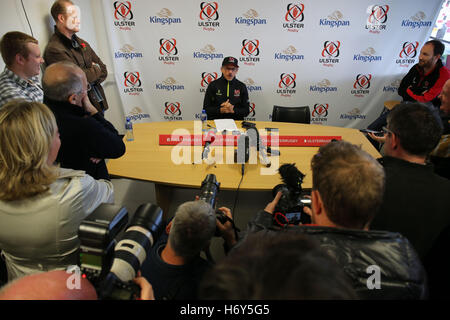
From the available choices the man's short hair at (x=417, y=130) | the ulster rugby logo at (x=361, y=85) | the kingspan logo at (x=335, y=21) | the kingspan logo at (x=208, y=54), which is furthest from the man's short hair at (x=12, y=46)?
the ulster rugby logo at (x=361, y=85)

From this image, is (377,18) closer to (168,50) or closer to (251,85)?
(251,85)

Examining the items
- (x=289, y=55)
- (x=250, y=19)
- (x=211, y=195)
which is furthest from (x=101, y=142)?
(x=289, y=55)

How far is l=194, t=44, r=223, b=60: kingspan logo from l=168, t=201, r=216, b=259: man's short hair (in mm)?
3143

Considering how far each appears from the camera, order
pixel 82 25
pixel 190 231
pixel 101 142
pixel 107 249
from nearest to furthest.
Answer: pixel 107 249 < pixel 190 231 < pixel 101 142 < pixel 82 25

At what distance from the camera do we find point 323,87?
Answer: 4.00 m

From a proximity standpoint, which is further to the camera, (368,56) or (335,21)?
(368,56)

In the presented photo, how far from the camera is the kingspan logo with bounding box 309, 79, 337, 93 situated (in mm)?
3961

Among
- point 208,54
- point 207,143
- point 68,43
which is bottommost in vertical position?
point 207,143

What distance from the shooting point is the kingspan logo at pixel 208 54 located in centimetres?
372

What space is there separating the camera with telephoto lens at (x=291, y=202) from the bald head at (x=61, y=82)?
1.30 metres

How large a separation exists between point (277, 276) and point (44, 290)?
18.9 inches
